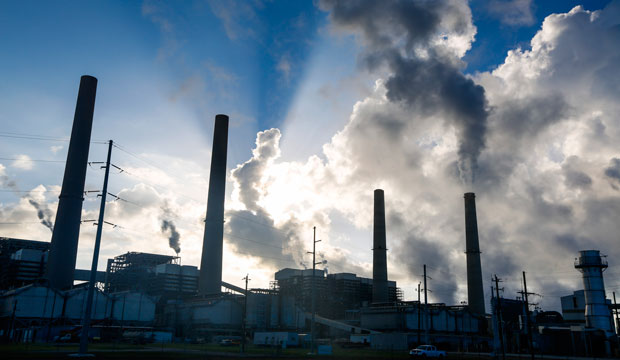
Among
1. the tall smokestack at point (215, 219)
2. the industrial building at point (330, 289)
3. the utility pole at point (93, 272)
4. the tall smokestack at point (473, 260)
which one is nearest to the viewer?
the utility pole at point (93, 272)

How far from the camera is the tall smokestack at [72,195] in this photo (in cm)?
8244

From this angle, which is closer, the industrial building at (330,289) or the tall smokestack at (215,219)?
the tall smokestack at (215,219)

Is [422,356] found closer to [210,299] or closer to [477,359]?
[477,359]

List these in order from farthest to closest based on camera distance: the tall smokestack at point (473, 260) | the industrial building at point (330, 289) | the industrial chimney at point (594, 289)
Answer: the industrial building at point (330, 289) < the tall smokestack at point (473, 260) < the industrial chimney at point (594, 289)

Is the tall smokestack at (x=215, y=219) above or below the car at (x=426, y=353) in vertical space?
above

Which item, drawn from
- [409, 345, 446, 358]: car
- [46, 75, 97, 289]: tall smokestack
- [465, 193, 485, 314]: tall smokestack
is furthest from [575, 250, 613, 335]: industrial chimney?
[46, 75, 97, 289]: tall smokestack

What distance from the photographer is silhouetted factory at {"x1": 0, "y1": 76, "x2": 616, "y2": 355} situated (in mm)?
76188

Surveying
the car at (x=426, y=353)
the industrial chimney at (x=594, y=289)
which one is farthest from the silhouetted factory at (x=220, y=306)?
the car at (x=426, y=353)

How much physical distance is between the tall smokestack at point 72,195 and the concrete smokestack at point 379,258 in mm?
61754

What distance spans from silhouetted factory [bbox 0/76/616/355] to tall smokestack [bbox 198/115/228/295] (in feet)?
0.74

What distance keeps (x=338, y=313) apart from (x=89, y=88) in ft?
323

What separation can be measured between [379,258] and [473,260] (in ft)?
68.4

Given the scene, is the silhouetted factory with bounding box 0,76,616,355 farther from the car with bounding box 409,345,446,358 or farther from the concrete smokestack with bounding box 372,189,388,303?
the car with bounding box 409,345,446,358

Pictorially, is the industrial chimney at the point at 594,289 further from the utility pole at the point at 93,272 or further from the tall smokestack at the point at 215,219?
the utility pole at the point at 93,272
